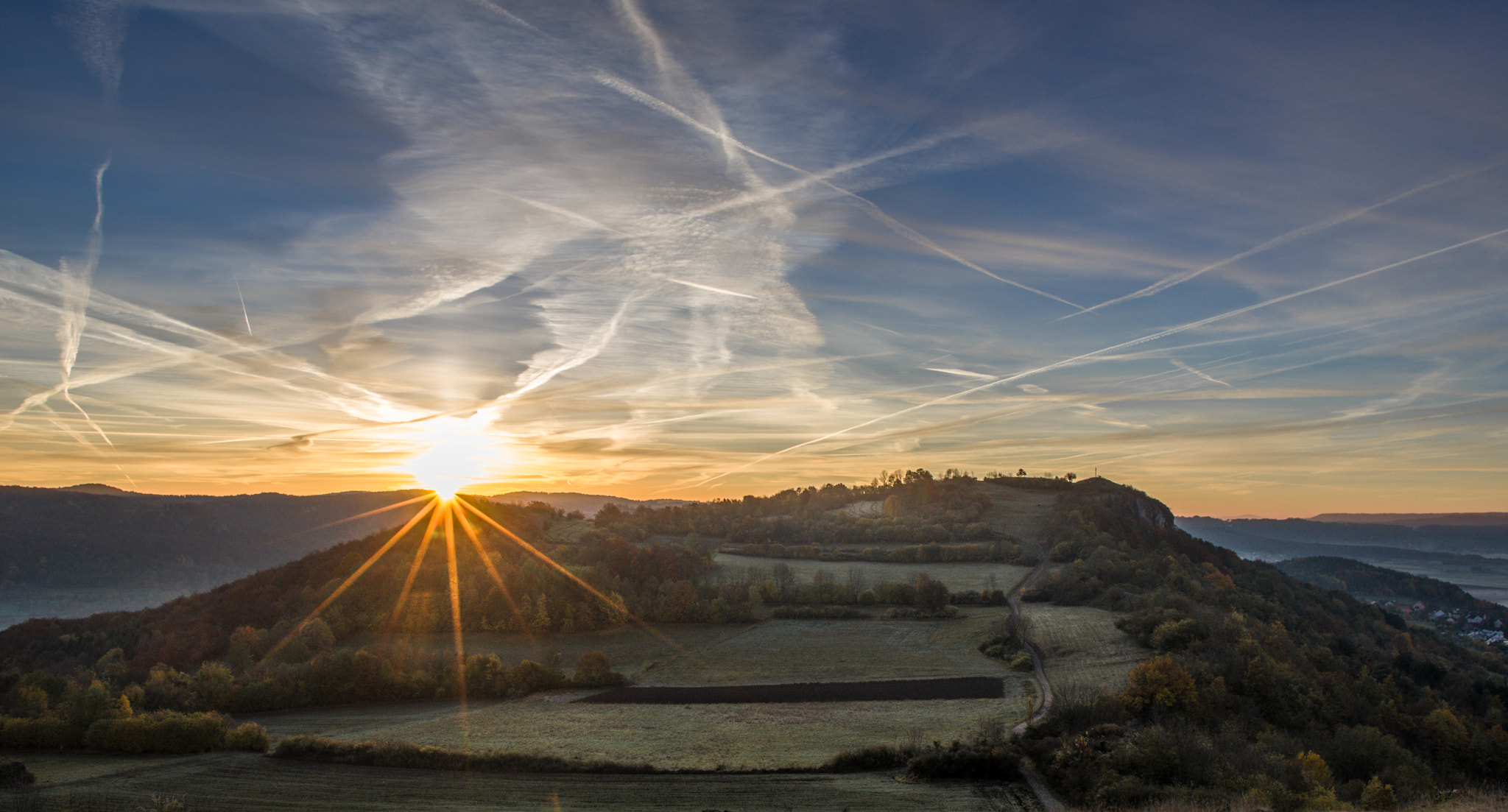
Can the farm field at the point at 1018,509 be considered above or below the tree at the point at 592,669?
above

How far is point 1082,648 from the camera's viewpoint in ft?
187

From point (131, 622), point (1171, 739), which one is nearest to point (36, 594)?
point (131, 622)

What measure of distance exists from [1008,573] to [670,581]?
4447 cm

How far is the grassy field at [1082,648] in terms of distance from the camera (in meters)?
47.4

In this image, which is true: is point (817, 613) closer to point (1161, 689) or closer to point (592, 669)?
point (592, 669)

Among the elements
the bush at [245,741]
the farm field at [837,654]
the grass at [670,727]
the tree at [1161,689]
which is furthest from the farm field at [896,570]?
the bush at [245,741]

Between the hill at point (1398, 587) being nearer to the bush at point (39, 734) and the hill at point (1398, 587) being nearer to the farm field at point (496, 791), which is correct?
the farm field at point (496, 791)

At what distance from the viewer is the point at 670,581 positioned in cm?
8844

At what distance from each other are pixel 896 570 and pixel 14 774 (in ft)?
283

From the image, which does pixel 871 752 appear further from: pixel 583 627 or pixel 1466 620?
pixel 1466 620

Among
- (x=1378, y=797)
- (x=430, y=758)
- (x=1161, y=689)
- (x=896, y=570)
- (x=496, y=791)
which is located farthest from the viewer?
(x=896, y=570)

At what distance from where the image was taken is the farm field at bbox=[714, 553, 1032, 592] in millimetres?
90938

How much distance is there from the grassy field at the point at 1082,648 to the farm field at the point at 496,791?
20989 millimetres

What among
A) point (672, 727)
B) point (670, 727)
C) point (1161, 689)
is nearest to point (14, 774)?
point (670, 727)
